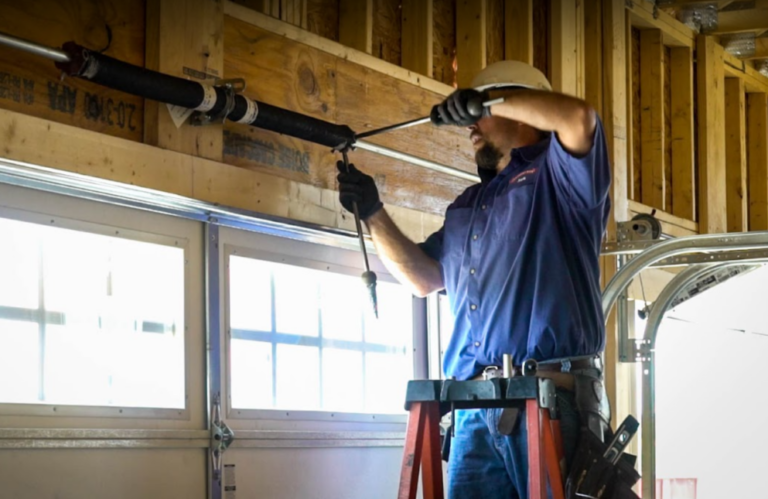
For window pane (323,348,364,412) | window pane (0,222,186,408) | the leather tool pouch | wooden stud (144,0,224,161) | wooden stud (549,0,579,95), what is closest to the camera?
the leather tool pouch

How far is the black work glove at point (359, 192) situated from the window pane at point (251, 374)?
55 cm

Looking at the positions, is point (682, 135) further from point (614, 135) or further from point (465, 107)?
point (465, 107)

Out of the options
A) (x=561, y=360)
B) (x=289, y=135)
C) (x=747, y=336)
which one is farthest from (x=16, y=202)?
(x=747, y=336)

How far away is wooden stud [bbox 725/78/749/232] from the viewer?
22.1 feet

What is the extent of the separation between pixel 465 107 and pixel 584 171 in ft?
1.17

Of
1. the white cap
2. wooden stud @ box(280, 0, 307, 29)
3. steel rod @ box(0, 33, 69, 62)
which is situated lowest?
steel rod @ box(0, 33, 69, 62)

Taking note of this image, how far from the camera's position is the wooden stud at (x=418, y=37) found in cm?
451

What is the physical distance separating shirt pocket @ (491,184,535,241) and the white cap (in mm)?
501

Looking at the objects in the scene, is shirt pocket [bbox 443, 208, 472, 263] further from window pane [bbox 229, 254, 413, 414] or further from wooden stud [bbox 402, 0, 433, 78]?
wooden stud [bbox 402, 0, 433, 78]

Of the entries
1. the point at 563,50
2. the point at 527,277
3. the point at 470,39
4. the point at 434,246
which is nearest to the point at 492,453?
the point at 527,277

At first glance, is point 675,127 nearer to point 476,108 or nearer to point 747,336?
point 747,336

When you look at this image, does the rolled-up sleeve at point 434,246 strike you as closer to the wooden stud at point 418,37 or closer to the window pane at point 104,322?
the window pane at point 104,322

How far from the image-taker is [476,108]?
2994 millimetres

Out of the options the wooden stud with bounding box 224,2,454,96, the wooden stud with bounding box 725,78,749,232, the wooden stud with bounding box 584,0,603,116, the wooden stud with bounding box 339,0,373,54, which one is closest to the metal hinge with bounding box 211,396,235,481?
the wooden stud with bounding box 224,2,454,96
